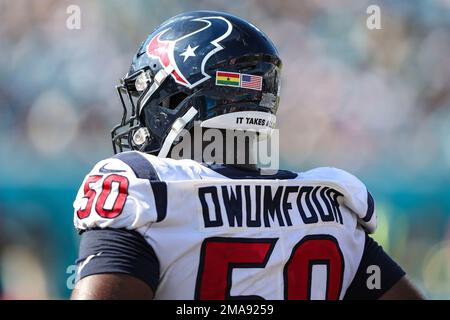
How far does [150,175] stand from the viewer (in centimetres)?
141

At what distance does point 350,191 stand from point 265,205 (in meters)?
0.26

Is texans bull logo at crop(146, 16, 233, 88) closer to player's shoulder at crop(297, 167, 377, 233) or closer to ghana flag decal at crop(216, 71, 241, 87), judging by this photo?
ghana flag decal at crop(216, 71, 241, 87)

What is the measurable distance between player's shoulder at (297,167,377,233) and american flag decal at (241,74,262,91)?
26 centimetres

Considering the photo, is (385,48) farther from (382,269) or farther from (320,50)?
(382,269)

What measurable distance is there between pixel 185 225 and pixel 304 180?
0.35 metres

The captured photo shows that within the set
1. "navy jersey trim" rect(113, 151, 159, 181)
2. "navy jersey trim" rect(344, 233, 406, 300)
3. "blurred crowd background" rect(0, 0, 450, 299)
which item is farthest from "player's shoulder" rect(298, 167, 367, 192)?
"blurred crowd background" rect(0, 0, 450, 299)

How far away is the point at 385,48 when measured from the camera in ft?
16.9

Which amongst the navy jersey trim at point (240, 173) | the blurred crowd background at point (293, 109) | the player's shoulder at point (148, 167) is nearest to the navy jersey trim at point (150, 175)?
the player's shoulder at point (148, 167)

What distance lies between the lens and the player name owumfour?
1438 mm

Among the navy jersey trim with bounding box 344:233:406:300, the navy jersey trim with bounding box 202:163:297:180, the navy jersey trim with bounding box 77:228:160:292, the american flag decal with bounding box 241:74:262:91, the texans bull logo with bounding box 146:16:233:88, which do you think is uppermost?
the texans bull logo with bounding box 146:16:233:88

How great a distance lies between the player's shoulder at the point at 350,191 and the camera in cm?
163

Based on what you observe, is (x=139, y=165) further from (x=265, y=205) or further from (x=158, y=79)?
(x=158, y=79)

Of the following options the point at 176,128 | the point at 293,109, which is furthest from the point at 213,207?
the point at 293,109
